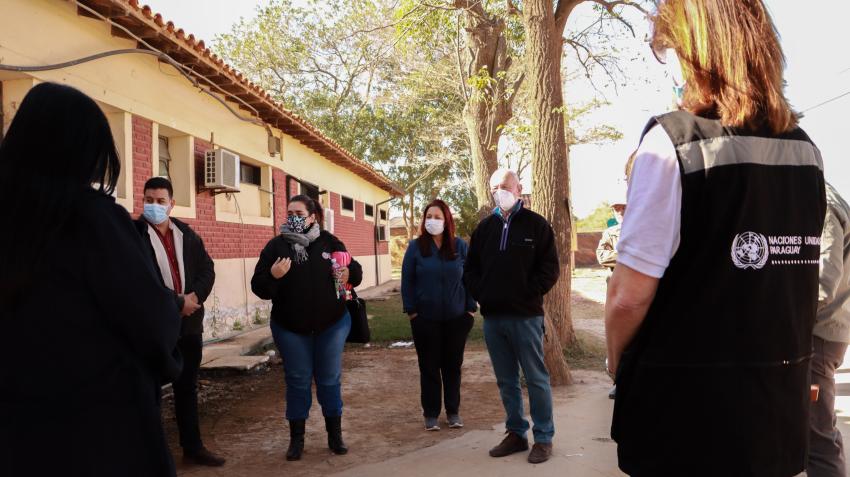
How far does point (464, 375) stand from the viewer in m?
7.34

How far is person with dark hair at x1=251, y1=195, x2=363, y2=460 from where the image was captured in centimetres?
431

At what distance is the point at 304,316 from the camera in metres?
4.30

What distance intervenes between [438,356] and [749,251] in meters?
3.86

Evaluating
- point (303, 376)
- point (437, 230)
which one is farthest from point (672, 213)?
point (437, 230)

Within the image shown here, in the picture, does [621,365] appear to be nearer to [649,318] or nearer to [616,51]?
[649,318]

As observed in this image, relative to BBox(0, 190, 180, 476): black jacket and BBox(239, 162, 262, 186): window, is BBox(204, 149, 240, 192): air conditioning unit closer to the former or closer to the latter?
BBox(239, 162, 262, 186): window

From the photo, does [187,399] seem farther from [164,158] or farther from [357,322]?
[164,158]

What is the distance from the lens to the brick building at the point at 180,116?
5.95 metres

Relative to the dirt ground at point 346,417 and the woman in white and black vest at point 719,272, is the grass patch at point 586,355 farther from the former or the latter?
the woman in white and black vest at point 719,272

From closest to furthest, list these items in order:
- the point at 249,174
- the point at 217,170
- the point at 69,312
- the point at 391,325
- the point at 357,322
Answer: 1. the point at 69,312
2. the point at 357,322
3. the point at 217,170
4. the point at 249,174
5. the point at 391,325

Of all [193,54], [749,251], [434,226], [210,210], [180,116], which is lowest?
[749,251]

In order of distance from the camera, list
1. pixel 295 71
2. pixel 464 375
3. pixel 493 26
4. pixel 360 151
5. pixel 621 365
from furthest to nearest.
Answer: pixel 360 151, pixel 295 71, pixel 493 26, pixel 464 375, pixel 621 365

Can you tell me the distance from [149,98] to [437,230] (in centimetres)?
468

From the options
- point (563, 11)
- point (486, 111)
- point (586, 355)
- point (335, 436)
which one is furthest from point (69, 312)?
point (486, 111)
